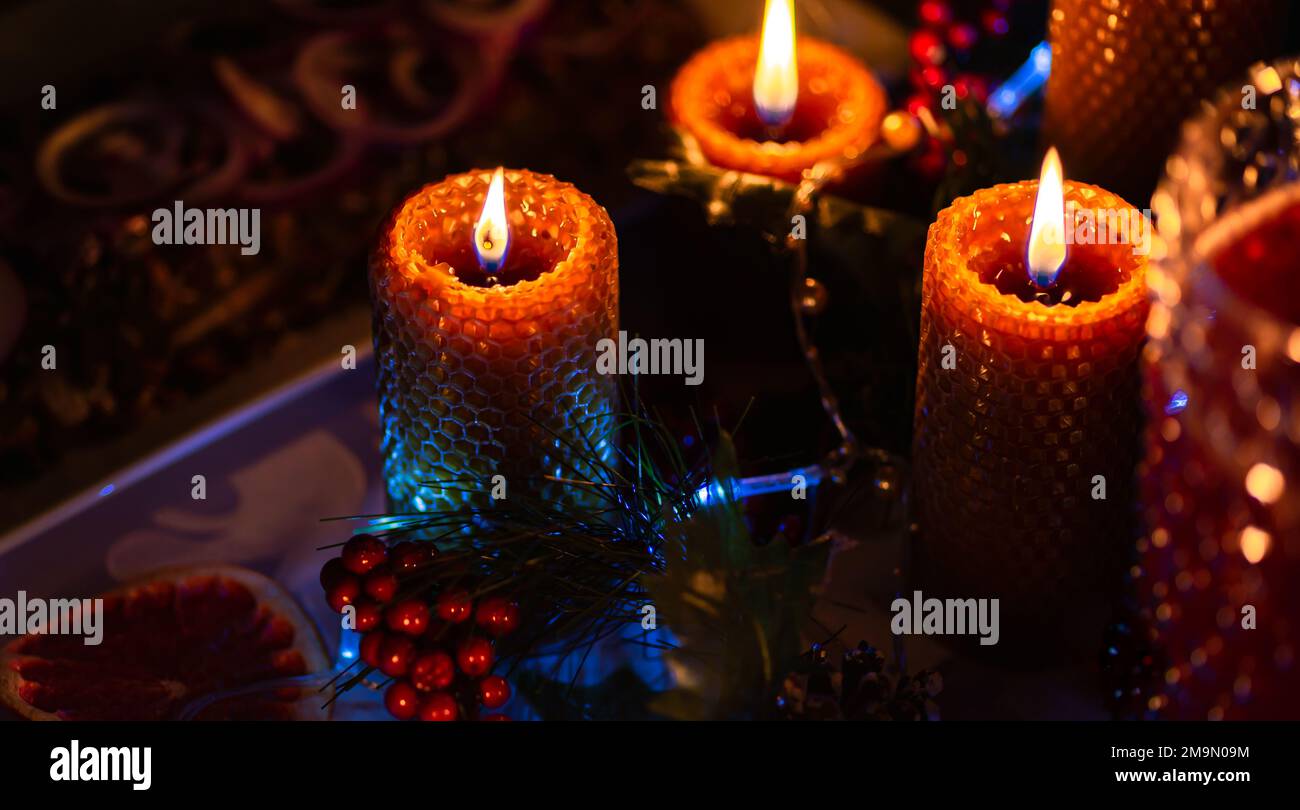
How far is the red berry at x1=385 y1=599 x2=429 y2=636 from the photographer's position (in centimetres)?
62

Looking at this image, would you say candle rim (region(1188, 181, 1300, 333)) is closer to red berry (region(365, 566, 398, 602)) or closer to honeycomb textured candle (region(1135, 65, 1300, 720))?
honeycomb textured candle (region(1135, 65, 1300, 720))

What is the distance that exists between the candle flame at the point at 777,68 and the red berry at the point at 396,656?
360mm

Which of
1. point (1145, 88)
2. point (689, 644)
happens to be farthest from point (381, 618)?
point (1145, 88)

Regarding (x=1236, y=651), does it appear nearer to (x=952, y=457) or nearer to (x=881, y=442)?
(x=952, y=457)

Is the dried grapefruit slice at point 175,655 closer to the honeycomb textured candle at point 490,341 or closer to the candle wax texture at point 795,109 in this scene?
the honeycomb textured candle at point 490,341

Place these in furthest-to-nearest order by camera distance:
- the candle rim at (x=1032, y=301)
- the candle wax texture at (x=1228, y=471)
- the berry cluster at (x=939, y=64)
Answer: the berry cluster at (x=939, y=64) < the candle rim at (x=1032, y=301) < the candle wax texture at (x=1228, y=471)

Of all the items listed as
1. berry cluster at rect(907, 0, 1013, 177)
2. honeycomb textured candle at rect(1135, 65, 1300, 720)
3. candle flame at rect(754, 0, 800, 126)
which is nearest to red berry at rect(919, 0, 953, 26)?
berry cluster at rect(907, 0, 1013, 177)

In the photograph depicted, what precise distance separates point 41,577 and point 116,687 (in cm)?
9

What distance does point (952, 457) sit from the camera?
655 mm

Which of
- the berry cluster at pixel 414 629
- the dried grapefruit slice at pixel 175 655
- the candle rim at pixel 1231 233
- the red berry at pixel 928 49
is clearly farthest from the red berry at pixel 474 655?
the red berry at pixel 928 49

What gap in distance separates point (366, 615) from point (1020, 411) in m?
0.29

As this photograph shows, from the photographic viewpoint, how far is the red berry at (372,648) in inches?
24.7

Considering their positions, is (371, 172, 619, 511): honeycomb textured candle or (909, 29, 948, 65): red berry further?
(909, 29, 948, 65): red berry
